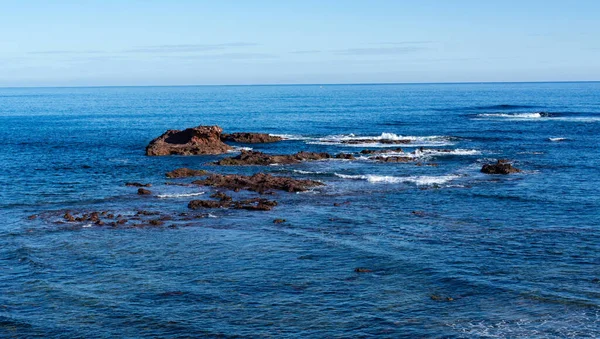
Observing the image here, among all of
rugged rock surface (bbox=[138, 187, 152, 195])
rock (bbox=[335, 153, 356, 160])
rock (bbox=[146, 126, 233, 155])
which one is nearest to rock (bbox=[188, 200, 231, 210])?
rugged rock surface (bbox=[138, 187, 152, 195])

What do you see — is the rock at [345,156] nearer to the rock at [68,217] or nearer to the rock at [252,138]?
the rock at [252,138]

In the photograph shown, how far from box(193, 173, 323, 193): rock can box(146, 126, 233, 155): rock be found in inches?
862

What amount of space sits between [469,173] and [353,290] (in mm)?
37164

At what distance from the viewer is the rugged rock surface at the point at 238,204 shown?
166 ft

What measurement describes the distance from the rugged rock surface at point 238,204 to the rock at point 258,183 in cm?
494

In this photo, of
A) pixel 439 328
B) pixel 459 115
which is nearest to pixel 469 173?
pixel 439 328

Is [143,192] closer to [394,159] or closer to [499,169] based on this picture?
[394,159]

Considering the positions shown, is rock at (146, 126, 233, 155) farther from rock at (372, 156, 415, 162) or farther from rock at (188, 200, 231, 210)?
rock at (188, 200, 231, 210)

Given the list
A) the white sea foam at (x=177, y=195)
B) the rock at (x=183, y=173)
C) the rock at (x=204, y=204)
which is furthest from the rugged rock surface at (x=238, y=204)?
the rock at (x=183, y=173)

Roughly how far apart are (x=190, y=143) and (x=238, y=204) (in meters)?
34.6

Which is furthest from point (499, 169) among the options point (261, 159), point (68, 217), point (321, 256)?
point (68, 217)

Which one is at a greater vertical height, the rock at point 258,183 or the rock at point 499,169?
the rock at point 499,169

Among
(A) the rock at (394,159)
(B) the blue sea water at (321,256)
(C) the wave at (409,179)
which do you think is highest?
(A) the rock at (394,159)

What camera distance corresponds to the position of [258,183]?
5884cm
